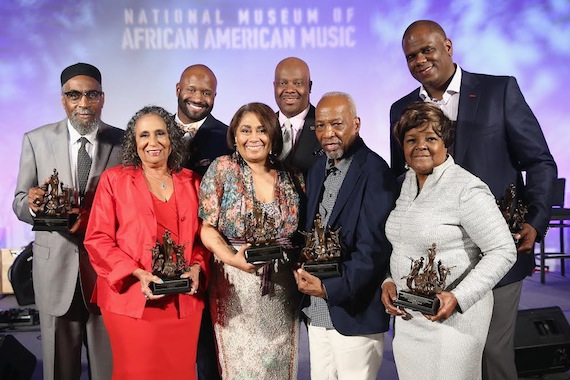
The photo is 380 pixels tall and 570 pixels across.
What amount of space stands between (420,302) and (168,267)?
1058 mm

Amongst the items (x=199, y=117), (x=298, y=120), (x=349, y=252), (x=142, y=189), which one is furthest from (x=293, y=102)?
(x=349, y=252)

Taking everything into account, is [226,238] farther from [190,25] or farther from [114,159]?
[190,25]

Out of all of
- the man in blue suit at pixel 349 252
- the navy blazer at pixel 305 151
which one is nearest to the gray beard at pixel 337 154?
the man in blue suit at pixel 349 252

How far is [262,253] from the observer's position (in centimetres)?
249

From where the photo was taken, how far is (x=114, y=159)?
3.19 meters

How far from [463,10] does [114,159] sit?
5161mm

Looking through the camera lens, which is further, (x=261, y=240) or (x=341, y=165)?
(x=341, y=165)

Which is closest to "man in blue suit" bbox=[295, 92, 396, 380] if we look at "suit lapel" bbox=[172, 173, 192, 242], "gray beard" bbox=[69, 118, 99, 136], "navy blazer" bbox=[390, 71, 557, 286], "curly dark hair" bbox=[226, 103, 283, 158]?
"curly dark hair" bbox=[226, 103, 283, 158]

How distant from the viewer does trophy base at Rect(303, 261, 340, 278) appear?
2.42 metres

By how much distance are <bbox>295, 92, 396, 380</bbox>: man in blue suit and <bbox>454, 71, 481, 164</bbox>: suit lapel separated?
39 centimetres

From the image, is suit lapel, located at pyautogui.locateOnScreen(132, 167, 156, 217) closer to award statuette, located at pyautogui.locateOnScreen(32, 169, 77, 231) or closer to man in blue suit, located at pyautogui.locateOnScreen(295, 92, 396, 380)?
award statuette, located at pyautogui.locateOnScreen(32, 169, 77, 231)

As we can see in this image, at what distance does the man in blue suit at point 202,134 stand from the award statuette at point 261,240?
802 mm

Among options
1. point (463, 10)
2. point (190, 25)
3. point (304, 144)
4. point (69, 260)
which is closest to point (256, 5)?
point (190, 25)

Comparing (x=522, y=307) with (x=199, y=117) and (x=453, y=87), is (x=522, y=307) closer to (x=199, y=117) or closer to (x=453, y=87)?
(x=453, y=87)
